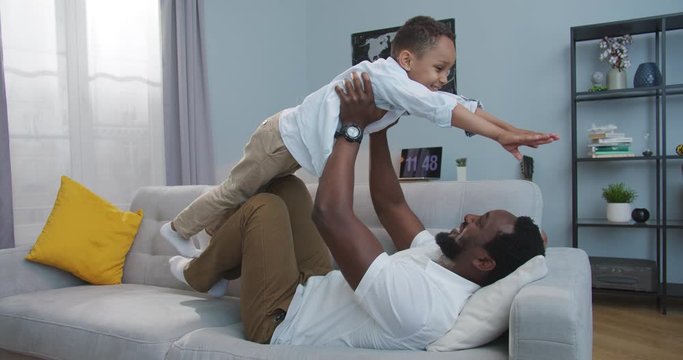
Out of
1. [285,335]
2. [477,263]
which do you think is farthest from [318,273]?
[477,263]

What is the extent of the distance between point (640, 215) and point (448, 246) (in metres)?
2.60

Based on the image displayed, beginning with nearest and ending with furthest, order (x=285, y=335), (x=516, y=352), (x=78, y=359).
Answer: (x=516, y=352)
(x=285, y=335)
(x=78, y=359)

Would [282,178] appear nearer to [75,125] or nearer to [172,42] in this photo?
[75,125]

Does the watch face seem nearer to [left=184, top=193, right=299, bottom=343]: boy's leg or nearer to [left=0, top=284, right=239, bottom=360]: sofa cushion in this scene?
[left=184, top=193, right=299, bottom=343]: boy's leg

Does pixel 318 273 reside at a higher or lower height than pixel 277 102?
lower

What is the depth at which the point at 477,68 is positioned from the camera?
159 inches

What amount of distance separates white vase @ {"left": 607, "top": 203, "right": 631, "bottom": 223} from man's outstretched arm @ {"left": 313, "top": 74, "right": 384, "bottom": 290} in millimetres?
2662

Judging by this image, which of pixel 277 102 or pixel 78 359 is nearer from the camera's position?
pixel 78 359

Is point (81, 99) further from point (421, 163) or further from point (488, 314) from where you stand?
point (488, 314)

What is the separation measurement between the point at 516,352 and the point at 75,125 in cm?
285

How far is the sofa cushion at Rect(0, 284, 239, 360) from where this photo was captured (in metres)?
1.55

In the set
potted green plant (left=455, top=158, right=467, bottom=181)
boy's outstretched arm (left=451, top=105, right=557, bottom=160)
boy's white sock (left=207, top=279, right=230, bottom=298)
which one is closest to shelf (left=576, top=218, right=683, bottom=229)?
potted green plant (left=455, top=158, right=467, bottom=181)

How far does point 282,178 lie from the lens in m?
1.77

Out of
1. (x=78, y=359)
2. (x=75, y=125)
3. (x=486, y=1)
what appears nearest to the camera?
(x=78, y=359)
